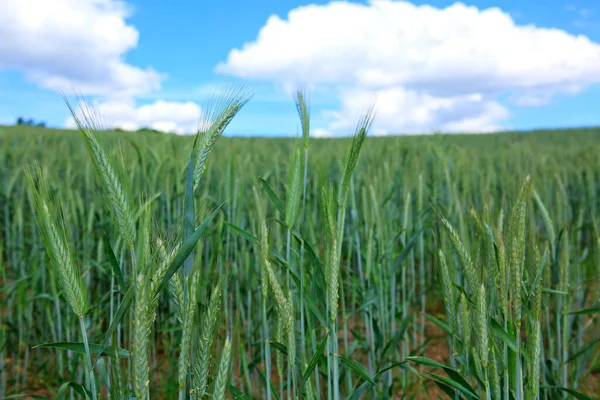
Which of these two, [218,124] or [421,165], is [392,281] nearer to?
[218,124]

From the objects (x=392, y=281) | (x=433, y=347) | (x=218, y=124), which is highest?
(x=218, y=124)

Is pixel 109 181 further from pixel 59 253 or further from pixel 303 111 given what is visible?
pixel 303 111

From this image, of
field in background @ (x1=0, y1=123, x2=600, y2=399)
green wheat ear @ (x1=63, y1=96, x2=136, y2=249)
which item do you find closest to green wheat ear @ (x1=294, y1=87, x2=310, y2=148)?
field in background @ (x1=0, y1=123, x2=600, y2=399)

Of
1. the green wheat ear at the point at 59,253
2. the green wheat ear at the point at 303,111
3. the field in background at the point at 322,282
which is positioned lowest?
the field in background at the point at 322,282

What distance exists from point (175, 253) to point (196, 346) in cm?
26

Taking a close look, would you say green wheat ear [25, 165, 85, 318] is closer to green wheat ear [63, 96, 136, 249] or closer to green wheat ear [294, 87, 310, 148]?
green wheat ear [63, 96, 136, 249]

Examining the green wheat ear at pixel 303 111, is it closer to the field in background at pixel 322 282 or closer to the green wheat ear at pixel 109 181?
the field in background at pixel 322 282

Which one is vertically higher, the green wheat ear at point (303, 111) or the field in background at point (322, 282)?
the green wheat ear at point (303, 111)

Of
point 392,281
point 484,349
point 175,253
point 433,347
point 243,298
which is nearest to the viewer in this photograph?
point 175,253

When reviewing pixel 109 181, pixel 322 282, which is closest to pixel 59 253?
pixel 109 181

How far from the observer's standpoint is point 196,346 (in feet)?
3.45

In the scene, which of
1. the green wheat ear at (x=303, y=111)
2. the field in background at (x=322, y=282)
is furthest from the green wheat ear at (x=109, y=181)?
the green wheat ear at (x=303, y=111)

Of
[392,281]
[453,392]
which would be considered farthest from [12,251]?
[453,392]

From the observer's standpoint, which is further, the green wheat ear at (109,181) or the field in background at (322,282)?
the field in background at (322,282)
